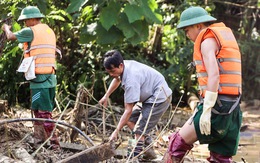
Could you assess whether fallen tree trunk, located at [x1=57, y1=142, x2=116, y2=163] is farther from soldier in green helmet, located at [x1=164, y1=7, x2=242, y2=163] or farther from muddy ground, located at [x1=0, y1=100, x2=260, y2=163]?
soldier in green helmet, located at [x1=164, y1=7, x2=242, y2=163]

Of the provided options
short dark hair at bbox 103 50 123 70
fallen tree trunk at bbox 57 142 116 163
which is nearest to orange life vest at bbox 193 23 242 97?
fallen tree trunk at bbox 57 142 116 163

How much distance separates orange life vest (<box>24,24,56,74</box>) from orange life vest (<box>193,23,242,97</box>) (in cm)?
239

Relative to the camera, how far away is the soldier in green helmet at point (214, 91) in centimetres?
445

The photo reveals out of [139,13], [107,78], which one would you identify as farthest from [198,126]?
[107,78]

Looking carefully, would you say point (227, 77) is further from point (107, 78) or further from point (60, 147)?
point (107, 78)

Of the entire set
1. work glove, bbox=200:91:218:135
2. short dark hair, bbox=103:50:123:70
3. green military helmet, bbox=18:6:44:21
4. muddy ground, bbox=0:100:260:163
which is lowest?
muddy ground, bbox=0:100:260:163

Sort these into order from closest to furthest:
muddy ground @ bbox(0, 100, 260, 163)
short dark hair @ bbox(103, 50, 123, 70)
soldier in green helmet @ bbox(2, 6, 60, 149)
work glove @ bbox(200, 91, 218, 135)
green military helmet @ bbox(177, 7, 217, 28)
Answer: work glove @ bbox(200, 91, 218, 135) → green military helmet @ bbox(177, 7, 217, 28) → muddy ground @ bbox(0, 100, 260, 163) → short dark hair @ bbox(103, 50, 123, 70) → soldier in green helmet @ bbox(2, 6, 60, 149)

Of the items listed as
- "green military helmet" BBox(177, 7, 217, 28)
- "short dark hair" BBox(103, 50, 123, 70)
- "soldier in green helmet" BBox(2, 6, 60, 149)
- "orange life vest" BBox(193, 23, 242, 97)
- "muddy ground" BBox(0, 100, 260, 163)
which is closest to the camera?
"orange life vest" BBox(193, 23, 242, 97)

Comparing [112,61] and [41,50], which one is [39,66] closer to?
[41,50]

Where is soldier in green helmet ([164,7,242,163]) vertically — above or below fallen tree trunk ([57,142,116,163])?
above

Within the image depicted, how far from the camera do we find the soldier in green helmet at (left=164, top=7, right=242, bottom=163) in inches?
175

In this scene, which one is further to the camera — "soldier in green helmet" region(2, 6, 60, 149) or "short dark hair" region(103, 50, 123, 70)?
"soldier in green helmet" region(2, 6, 60, 149)

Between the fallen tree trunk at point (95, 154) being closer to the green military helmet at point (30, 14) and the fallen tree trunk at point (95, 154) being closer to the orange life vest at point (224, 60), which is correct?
the orange life vest at point (224, 60)

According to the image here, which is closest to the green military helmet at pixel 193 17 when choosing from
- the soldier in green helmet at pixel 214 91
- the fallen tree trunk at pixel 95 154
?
the soldier in green helmet at pixel 214 91
